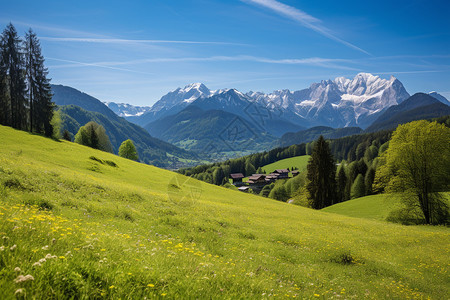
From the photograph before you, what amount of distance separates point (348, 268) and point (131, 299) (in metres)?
13.8

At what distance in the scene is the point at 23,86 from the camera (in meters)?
59.7

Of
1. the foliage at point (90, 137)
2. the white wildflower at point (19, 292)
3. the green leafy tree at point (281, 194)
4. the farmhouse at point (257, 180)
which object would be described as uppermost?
the foliage at point (90, 137)

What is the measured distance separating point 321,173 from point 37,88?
8059cm

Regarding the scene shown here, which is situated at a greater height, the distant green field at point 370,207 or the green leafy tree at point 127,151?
the green leafy tree at point 127,151

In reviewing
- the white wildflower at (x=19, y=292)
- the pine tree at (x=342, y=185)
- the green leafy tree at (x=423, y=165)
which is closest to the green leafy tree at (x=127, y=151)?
the pine tree at (x=342, y=185)

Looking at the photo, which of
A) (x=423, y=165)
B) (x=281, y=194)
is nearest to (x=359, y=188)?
(x=281, y=194)

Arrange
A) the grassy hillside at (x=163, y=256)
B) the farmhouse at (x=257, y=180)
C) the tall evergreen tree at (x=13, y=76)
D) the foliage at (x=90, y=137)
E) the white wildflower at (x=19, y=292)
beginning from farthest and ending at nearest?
the farmhouse at (x=257, y=180) → the foliage at (x=90, y=137) → the tall evergreen tree at (x=13, y=76) → the grassy hillside at (x=163, y=256) → the white wildflower at (x=19, y=292)

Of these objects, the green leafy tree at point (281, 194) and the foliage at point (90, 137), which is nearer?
the foliage at point (90, 137)

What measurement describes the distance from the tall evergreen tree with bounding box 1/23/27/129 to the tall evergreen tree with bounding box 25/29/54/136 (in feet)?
5.15

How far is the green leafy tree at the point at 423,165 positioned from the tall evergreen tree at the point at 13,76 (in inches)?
3260

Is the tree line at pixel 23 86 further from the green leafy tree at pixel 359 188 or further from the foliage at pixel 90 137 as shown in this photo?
the green leafy tree at pixel 359 188

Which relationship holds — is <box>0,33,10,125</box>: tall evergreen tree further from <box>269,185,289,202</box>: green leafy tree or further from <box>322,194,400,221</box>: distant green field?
<box>269,185,289,202</box>: green leafy tree

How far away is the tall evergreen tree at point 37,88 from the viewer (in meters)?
58.7

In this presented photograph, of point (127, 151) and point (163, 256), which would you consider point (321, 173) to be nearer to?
point (163, 256)
